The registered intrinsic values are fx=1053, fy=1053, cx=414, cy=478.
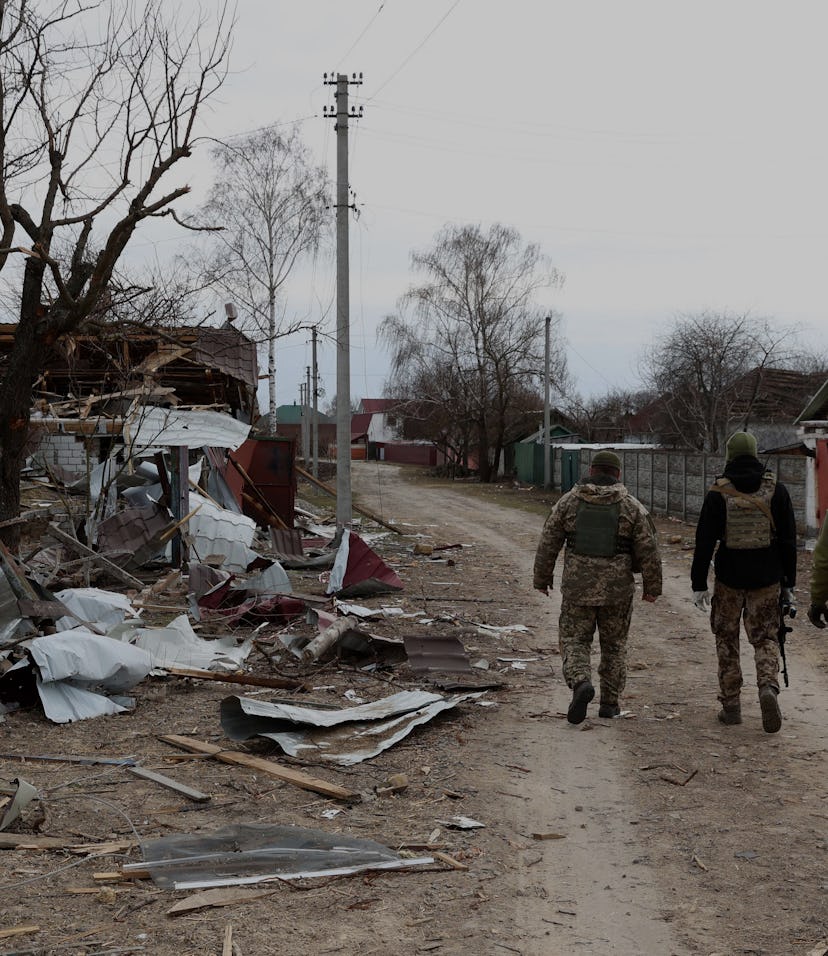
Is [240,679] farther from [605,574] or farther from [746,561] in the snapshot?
[746,561]

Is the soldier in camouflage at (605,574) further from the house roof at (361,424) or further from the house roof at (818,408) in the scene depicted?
the house roof at (361,424)

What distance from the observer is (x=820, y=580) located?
16.3 ft

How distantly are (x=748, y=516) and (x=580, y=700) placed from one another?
5.21 ft

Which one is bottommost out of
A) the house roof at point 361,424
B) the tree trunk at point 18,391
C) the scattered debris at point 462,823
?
the scattered debris at point 462,823

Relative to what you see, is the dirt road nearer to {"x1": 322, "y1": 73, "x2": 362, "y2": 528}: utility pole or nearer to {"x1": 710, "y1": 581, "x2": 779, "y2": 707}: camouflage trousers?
{"x1": 710, "y1": 581, "x2": 779, "y2": 707}: camouflage trousers

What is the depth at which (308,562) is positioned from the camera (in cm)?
→ 1548

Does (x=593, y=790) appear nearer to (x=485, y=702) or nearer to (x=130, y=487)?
(x=485, y=702)

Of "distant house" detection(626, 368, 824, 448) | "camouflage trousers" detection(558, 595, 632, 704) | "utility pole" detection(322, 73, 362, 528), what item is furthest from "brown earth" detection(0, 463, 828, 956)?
"distant house" detection(626, 368, 824, 448)

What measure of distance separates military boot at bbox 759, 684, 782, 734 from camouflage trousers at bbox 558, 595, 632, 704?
883mm

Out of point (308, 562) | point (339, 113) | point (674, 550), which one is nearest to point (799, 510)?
point (674, 550)

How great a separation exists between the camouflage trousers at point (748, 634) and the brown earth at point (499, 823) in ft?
1.00

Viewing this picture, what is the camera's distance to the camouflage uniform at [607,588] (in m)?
6.83

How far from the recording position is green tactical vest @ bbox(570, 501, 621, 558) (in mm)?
6852

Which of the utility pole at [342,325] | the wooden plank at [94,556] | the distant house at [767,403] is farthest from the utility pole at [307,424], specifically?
the wooden plank at [94,556]
